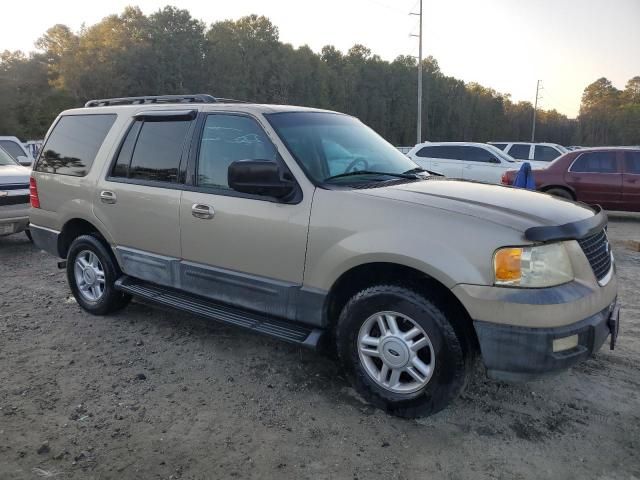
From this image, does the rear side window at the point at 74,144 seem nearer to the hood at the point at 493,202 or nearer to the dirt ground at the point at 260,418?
the dirt ground at the point at 260,418

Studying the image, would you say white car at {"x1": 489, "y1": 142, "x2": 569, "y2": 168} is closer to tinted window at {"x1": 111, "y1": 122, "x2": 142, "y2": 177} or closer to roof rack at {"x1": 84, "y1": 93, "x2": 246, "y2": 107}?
roof rack at {"x1": 84, "y1": 93, "x2": 246, "y2": 107}

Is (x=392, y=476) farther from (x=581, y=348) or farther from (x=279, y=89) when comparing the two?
(x=279, y=89)

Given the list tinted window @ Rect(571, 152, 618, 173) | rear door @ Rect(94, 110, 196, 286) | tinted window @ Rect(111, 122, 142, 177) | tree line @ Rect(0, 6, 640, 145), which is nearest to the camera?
rear door @ Rect(94, 110, 196, 286)

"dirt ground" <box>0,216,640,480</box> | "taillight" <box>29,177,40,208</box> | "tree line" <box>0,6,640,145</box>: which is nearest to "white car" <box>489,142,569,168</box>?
"dirt ground" <box>0,216,640,480</box>

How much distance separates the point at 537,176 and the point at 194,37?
49.0 m

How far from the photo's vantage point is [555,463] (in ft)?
9.08

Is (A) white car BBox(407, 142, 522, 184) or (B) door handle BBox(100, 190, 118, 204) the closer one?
(B) door handle BBox(100, 190, 118, 204)

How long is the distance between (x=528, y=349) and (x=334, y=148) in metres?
1.94

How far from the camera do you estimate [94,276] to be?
16.2 feet

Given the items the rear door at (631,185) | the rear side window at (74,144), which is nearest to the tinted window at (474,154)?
the rear door at (631,185)

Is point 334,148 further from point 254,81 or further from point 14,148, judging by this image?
point 254,81

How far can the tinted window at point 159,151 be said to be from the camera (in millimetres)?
4164

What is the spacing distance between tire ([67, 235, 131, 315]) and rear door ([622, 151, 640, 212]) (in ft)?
33.8

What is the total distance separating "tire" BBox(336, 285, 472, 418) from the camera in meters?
2.96
